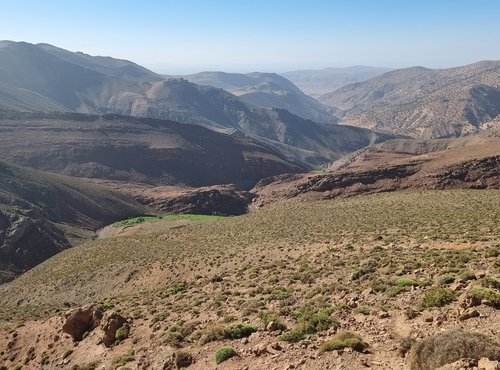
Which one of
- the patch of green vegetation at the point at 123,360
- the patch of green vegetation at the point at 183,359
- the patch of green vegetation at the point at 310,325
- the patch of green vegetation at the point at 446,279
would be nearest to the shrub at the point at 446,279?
the patch of green vegetation at the point at 446,279

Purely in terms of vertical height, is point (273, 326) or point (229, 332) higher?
point (273, 326)

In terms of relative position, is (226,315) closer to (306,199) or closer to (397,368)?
(397,368)

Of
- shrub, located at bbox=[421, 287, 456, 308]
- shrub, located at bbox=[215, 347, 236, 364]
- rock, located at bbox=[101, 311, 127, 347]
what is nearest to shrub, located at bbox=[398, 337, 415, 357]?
shrub, located at bbox=[421, 287, 456, 308]

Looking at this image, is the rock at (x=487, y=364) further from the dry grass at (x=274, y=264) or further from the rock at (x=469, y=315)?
the dry grass at (x=274, y=264)

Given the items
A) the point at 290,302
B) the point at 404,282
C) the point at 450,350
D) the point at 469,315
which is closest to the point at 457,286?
the point at 404,282

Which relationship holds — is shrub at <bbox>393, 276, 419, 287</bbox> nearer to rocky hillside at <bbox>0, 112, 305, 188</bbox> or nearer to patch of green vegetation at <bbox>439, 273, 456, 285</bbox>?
patch of green vegetation at <bbox>439, 273, 456, 285</bbox>

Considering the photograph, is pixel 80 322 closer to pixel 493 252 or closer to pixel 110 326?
pixel 110 326
